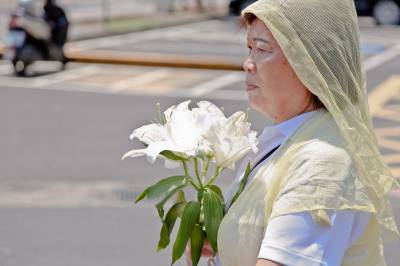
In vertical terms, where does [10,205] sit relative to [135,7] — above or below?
above

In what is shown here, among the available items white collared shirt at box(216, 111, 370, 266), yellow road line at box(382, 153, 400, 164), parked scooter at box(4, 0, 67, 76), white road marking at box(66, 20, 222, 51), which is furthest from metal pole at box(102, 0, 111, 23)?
white collared shirt at box(216, 111, 370, 266)

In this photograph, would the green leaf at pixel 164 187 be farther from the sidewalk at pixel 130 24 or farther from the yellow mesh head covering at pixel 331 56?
the sidewalk at pixel 130 24

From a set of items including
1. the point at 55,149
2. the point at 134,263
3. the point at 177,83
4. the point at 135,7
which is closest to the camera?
the point at 134,263

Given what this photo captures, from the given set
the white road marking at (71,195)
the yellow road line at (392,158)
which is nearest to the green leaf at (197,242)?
the white road marking at (71,195)

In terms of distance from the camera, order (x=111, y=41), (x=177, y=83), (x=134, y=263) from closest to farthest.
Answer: (x=134, y=263), (x=177, y=83), (x=111, y=41)

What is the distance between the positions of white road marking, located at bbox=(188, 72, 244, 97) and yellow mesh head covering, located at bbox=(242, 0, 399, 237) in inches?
455

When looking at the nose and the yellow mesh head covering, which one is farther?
the nose

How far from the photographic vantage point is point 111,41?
67.9 feet

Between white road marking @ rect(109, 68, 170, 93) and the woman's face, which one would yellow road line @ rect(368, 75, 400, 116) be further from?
the woman's face

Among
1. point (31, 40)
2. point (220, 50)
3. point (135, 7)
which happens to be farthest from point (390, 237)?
point (135, 7)

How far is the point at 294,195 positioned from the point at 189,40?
1935 centimetres

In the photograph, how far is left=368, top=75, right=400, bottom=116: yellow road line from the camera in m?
12.6

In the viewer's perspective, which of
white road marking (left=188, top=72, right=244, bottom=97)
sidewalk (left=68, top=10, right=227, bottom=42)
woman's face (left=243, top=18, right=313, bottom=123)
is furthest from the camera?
sidewalk (left=68, top=10, right=227, bottom=42)

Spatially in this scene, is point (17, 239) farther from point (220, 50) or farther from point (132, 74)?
point (220, 50)
